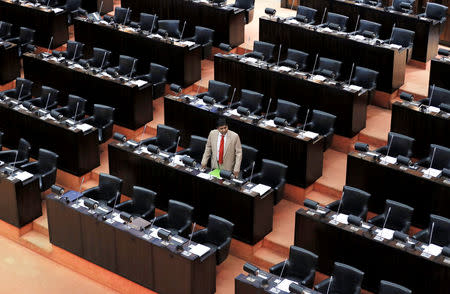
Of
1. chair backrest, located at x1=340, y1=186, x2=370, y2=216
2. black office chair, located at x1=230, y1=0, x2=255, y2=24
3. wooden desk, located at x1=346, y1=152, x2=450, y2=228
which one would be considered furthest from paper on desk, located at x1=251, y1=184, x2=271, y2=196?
black office chair, located at x1=230, y1=0, x2=255, y2=24

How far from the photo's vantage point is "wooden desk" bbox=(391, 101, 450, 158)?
35.2ft

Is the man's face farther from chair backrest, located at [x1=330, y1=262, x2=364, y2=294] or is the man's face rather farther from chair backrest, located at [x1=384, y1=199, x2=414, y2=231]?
chair backrest, located at [x1=330, y1=262, x2=364, y2=294]

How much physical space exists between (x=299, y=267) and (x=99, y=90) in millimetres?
4813

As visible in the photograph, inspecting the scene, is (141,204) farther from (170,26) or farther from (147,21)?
(147,21)

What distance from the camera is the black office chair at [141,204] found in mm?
10055

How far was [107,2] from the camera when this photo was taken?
15.9m

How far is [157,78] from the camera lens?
41.7 feet

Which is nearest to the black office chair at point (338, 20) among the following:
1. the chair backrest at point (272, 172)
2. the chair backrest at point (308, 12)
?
the chair backrest at point (308, 12)

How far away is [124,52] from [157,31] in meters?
0.78

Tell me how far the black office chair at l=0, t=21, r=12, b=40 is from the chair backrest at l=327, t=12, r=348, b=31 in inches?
220

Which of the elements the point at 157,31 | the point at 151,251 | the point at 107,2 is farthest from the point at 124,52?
the point at 151,251

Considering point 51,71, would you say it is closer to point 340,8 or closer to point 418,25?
point 340,8

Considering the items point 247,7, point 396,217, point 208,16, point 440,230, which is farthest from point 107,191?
point 247,7

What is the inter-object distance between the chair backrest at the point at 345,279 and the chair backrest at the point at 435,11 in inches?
243
